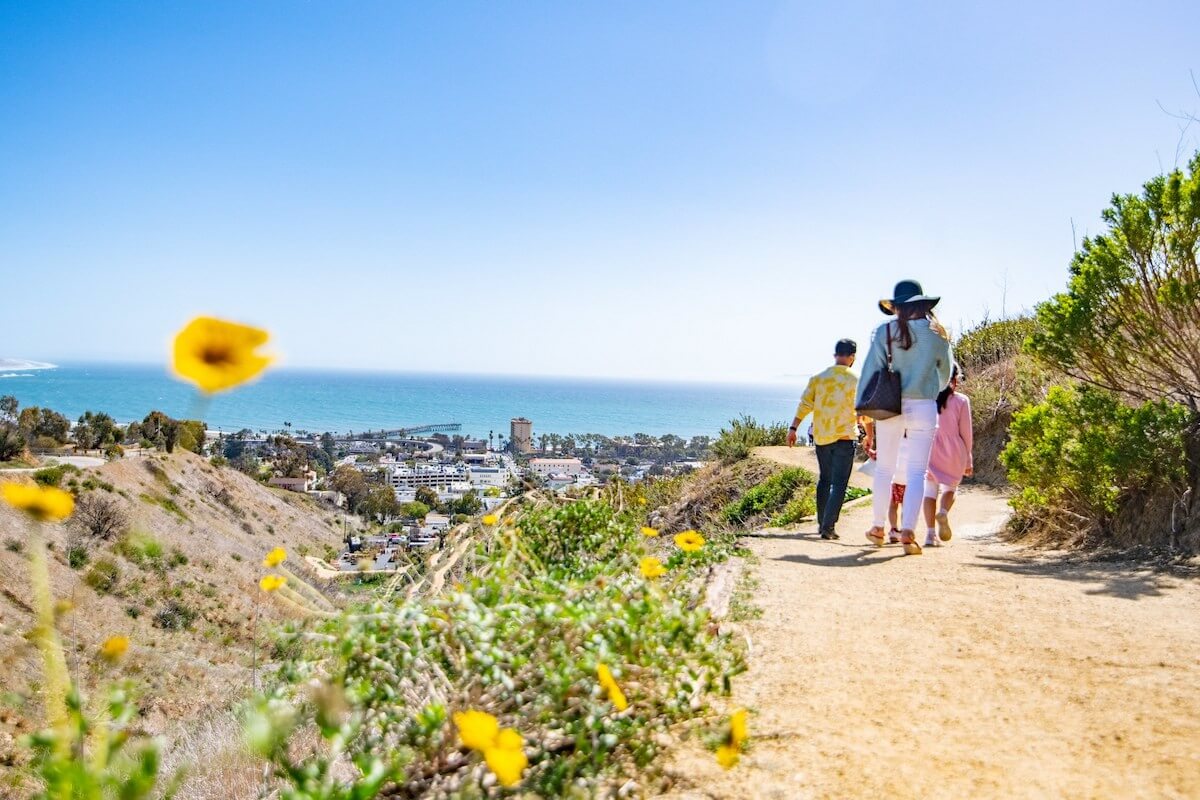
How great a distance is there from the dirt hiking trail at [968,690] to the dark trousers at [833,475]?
5.16ft

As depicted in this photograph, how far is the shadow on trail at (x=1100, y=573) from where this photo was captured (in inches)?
145

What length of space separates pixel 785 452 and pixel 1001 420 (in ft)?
10.5

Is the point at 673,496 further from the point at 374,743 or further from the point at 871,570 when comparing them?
the point at 374,743

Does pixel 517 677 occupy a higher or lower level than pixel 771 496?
higher

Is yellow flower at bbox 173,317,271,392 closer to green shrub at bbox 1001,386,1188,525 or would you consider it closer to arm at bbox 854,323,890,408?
arm at bbox 854,323,890,408

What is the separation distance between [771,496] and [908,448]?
12.0 feet

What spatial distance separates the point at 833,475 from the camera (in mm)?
5715

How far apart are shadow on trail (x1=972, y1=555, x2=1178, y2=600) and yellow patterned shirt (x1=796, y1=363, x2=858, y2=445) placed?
4.29ft

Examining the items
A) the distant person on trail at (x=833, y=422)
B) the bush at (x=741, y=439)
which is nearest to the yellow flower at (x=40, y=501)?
the distant person on trail at (x=833, y=422)

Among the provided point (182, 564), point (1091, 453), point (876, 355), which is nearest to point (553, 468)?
point (876, 355)

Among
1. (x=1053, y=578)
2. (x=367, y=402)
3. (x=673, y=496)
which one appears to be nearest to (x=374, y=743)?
(x=1053, y=578)

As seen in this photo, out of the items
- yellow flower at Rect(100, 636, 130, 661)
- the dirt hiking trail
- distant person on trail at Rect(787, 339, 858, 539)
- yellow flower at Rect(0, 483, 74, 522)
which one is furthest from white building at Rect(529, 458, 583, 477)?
yellow flower at Rect(0, 483, 74, 522)

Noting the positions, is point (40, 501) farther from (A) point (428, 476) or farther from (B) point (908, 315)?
(A) point (428, 476)

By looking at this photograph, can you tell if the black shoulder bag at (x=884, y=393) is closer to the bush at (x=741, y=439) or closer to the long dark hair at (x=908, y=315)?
the long dark hair at (x=908, y=315)
